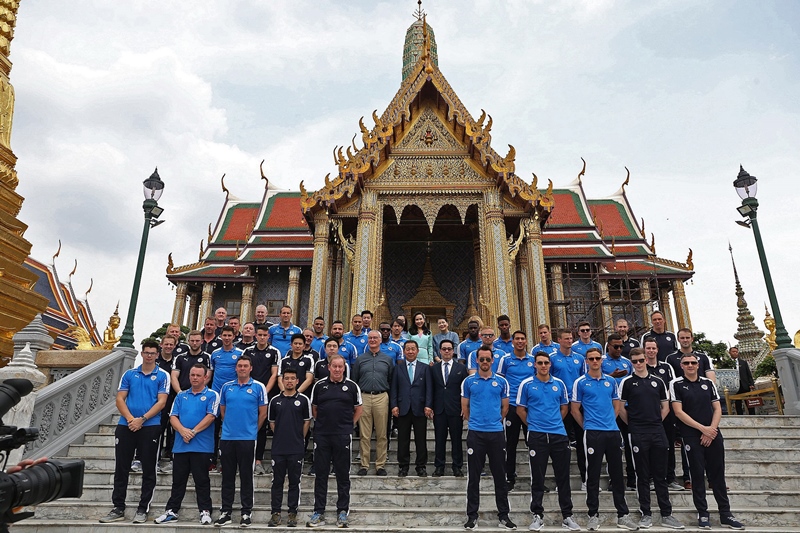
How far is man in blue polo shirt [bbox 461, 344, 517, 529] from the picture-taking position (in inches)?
184

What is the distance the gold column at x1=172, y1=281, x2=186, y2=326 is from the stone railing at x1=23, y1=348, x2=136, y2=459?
10.6 m

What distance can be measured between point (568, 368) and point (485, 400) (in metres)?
1.44

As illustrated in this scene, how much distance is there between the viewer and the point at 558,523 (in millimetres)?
4867

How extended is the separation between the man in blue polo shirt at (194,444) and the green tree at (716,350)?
17240 millimetres

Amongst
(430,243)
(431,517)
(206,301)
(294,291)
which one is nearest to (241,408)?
(431,517)

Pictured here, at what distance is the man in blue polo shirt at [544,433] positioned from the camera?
15.3 feet

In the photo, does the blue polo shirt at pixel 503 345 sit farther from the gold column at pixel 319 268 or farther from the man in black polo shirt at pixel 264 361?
the gold column at pixel 319 268

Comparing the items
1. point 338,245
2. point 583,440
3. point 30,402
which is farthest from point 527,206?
point 30,402

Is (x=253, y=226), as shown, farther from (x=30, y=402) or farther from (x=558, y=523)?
(x=558, y=523)

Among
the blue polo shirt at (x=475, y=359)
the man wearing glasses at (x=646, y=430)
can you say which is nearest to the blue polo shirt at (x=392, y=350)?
the blue polo shirt at (x=475, y=359)

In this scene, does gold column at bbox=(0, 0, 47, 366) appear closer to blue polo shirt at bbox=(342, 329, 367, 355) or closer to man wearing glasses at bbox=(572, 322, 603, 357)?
blue polo shirt at bbox=(342, 329, 367, 355)

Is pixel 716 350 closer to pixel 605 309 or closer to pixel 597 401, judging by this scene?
pixel 605 309

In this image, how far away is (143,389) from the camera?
530 cm

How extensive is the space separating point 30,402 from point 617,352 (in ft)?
19.4
